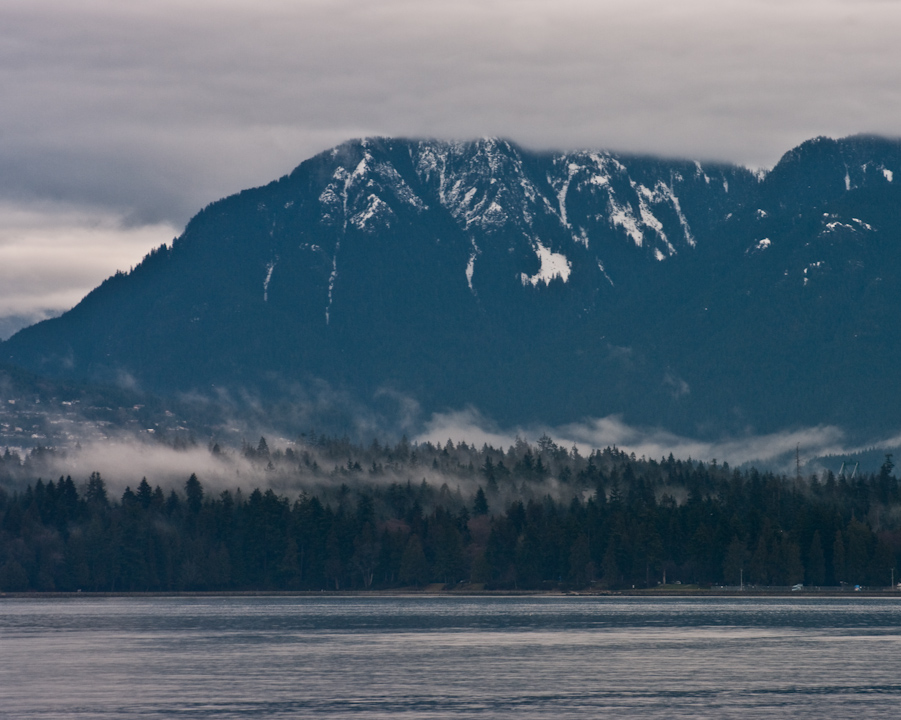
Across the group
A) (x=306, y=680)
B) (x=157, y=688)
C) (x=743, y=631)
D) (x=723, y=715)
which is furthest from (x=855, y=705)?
(x=743, y=631)

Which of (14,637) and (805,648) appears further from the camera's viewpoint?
(14,637)

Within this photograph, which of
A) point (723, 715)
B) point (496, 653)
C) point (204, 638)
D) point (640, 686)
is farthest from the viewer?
point (204, 638)

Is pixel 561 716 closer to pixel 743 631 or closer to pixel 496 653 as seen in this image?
pixel 496 653

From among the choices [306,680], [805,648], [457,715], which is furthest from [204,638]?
[457,715]

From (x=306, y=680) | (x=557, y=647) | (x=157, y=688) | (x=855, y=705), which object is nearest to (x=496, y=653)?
(x=557, y=647)

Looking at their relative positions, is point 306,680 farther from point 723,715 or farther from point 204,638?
point 204,638

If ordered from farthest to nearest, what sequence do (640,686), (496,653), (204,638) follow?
(204,638) < (496,653) < (640,686)

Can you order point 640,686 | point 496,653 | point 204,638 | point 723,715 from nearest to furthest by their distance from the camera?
point 723,715, point 640,686, point 496,653, point 204,638

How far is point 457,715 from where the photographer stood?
384 ft

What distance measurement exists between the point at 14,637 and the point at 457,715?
9725 cm

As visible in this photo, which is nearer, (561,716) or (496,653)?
(561,716)

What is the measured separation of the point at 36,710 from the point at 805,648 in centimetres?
8066

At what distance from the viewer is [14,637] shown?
198 meters

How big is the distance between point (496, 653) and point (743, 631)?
137ft
